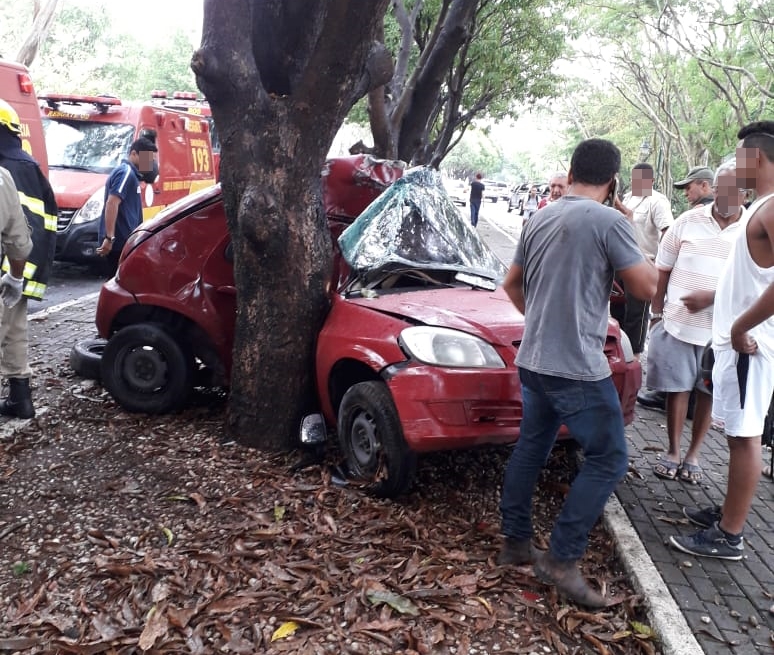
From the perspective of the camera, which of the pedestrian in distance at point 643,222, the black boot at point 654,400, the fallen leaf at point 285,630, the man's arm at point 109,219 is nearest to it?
the fallen leaf at point 285,630

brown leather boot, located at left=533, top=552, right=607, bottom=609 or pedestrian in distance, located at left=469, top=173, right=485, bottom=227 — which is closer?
brown leather boot, located at left=533, top=552, right=607, bottom=609

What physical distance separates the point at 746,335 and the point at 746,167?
0.81 meters

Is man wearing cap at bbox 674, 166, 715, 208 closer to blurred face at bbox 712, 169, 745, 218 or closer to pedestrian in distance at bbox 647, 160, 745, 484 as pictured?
pedestrian in distance at bbox 647, 160, 745, 484

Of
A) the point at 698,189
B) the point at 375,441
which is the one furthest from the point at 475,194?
the point at 375,441

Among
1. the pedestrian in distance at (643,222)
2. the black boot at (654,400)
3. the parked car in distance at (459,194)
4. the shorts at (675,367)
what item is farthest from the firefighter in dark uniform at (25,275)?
the parked car in distance at (459,194)

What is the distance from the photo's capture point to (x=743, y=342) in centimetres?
342

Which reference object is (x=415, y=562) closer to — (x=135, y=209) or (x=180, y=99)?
(x=135, y=209)

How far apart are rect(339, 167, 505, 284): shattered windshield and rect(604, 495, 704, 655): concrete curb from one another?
1802 mm

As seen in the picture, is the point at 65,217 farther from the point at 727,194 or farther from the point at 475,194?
the point at 475,194

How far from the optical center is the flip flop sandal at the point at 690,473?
4.71 metres

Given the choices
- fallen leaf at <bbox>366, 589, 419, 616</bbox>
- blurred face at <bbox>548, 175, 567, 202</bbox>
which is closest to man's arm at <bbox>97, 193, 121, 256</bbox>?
blurred face at <bbox>548, 175, 567, 202</bbox>

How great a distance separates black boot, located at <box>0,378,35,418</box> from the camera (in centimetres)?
503

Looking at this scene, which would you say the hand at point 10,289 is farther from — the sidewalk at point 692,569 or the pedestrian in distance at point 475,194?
the pedestrian in distance at point 475,194

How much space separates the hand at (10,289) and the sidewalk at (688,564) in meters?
0.99
